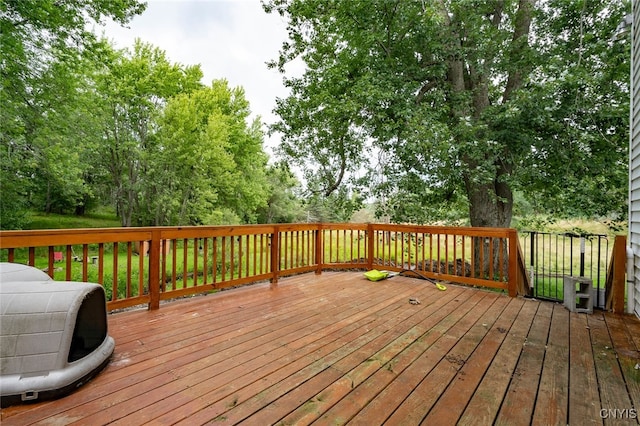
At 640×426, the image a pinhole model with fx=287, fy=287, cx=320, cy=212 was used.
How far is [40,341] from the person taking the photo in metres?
1.53

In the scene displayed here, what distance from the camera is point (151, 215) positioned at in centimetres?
1419

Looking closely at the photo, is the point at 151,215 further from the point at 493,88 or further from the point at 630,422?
the point at 630,422

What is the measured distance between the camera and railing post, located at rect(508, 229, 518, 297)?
3.65 metres

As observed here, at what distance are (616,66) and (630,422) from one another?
201 inches

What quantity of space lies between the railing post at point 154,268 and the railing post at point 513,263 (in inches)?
165

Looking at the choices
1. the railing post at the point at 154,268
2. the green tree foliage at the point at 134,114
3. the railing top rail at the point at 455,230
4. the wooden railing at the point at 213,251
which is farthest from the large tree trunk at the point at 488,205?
the green tree foliage at the point at 134,114

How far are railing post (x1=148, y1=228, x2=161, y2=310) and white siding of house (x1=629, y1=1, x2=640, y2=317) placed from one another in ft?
14.5

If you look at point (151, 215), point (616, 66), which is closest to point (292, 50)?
point (616, 66)

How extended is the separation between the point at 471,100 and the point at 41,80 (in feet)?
34.9

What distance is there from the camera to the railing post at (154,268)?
3.01 meters

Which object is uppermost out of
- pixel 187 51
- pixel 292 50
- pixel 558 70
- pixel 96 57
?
pixel 187 51

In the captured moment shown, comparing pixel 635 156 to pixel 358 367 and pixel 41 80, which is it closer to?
pixel 358 367

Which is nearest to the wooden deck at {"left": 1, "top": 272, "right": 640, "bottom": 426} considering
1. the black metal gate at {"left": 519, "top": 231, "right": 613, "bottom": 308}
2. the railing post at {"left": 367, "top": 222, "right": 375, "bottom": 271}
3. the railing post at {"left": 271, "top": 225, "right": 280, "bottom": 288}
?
the black metal gate at {"left": 519, "top": 231, "right": 613, "bottom": 308}

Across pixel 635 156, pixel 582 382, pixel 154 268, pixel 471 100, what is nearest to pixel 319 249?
pixel 154 268
